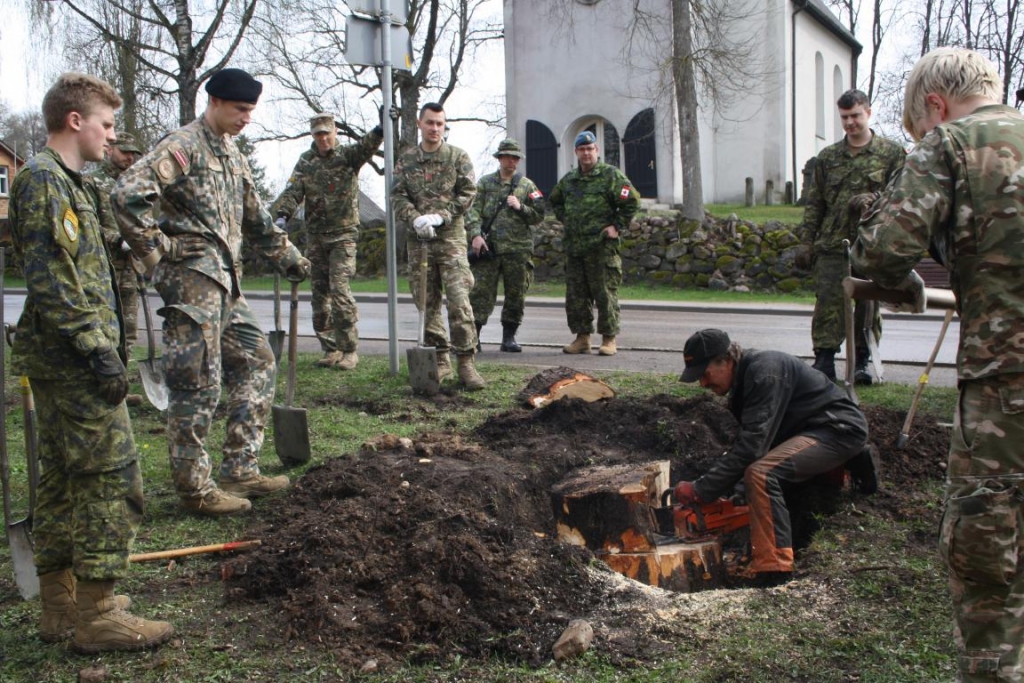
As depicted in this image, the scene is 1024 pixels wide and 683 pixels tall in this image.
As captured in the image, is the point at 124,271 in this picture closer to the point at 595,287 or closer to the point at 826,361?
the point at 595,287

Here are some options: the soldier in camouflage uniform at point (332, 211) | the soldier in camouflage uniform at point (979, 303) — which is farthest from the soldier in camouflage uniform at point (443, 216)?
the soldier in camouflage uniform at point (979, 303)

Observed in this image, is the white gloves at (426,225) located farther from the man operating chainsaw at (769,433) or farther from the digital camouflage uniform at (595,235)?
the man operating chainsaw at (769,433)

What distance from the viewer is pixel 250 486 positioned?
Result: 16.9 feet

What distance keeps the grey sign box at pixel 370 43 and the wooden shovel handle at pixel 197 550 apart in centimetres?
507

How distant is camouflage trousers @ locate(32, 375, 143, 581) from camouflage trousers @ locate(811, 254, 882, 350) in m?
5.62

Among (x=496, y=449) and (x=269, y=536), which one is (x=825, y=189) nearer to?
(x=496, y=449)

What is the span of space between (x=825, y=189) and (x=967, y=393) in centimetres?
518

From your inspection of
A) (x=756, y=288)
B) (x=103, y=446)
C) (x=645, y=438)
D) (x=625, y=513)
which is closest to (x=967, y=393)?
(x=625, y=513)

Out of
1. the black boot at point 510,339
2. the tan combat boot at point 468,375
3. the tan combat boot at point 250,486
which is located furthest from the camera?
the black boot at point 510,339

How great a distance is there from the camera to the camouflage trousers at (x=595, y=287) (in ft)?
31.2

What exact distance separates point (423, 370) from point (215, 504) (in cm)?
289

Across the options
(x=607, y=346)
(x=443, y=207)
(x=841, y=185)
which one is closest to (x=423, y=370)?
(x=443, y=207)

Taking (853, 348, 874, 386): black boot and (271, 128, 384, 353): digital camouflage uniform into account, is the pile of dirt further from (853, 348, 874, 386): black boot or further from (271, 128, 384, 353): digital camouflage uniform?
(271, 128, 384, 353): digital camouflage uniform

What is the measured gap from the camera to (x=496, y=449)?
6047 mm
